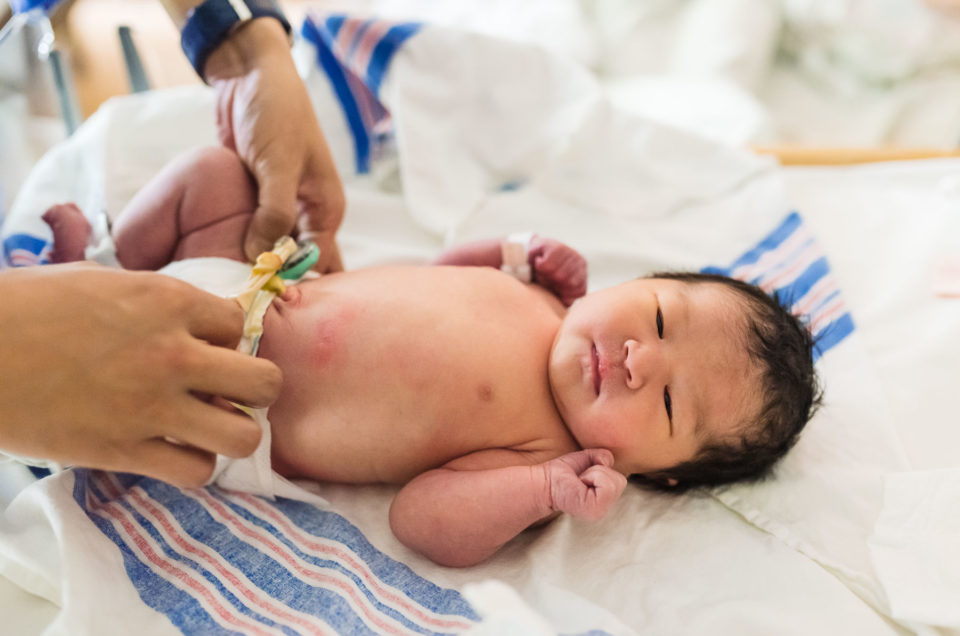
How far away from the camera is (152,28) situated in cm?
226

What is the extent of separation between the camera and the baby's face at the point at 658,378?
3.11 ft

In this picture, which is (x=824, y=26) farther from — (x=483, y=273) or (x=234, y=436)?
(x=234, y=436)

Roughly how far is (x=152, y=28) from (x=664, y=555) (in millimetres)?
2232

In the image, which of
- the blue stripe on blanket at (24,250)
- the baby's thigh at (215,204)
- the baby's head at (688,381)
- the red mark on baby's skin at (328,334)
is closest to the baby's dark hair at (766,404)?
the baby's head at (688,381)

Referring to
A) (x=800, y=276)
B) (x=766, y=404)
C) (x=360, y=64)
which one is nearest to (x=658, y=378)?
(x=766, y=404)

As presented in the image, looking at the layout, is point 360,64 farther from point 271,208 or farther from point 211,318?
point 211,318

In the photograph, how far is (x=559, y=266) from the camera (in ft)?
3.95

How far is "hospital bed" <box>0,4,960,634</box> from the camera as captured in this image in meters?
0.84

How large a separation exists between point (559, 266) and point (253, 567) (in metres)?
0.66

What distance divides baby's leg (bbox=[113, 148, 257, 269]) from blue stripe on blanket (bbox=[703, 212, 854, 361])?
0.87m

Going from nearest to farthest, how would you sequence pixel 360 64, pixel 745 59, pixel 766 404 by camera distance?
pixel 766 404 < pixel 360 64 < pixel 745 59

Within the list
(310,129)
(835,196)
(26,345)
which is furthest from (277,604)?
(835,196)

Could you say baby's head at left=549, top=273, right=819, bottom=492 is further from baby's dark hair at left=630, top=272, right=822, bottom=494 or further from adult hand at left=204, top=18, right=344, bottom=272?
adult hand at left=204, top=18, right=344, bottom=272

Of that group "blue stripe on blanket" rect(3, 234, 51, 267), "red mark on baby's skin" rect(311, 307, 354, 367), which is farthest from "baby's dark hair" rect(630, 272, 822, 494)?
"blue stripe on blanket" rect(3, 234, 51, 267)
